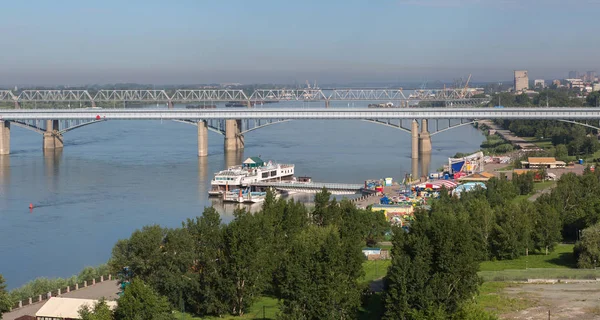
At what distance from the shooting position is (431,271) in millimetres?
11125

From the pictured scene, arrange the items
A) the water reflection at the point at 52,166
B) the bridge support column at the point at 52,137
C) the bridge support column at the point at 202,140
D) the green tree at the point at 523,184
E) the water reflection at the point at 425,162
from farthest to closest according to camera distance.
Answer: the bridge support column at the point at 52,137, the bridge support column at the point at 202,140, the water reflection at the point at 425,162, the water reflection at the point at 52,166, the green tree at the point at 523,184

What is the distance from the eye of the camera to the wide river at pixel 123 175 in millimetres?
17281

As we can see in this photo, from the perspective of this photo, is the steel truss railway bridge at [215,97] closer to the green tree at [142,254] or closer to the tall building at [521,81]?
the tall building at [521,81]

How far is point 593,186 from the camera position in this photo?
64.5 feet

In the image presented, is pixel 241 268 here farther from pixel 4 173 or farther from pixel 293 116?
pixel 293 116

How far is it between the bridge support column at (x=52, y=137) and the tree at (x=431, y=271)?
92.7 feet

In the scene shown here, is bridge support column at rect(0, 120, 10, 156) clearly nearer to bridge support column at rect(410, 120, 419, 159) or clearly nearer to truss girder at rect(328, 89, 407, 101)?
bridge support column at rect(410, 120, 419, 159)

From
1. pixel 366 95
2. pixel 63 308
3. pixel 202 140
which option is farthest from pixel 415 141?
pixel 366 95

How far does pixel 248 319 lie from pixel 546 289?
407 cm

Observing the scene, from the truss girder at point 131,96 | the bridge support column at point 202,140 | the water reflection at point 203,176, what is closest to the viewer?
the water reflection at point 203,176

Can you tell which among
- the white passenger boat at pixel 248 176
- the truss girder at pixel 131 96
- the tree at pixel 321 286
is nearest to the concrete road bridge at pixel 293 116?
the white passenger boat at pixel 248 176

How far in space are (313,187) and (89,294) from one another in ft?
41.2

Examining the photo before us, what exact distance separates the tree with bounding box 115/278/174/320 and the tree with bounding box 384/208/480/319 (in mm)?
2665

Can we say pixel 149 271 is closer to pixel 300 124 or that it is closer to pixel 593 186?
pixel 593 186
